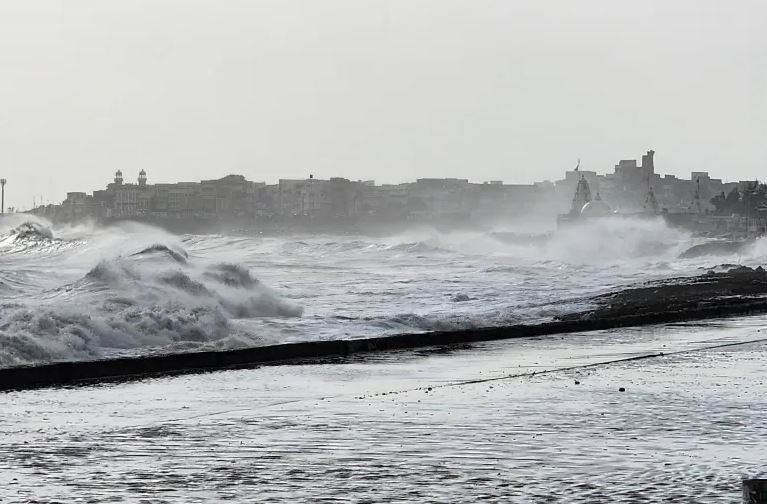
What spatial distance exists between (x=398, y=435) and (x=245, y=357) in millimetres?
5170

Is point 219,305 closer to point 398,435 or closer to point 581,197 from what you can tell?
point 398,435

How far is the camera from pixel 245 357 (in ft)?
41.6

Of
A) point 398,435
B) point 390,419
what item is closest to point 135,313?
point 390,419

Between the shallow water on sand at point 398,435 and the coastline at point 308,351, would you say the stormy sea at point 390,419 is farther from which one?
the coastline at point 308,351

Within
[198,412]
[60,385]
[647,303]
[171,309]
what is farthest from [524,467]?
[647,303]

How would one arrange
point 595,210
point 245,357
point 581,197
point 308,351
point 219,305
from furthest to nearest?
1. point 581,197
2. point 595,210
3. point 219,305
4. point 308,351
5. point 245,357

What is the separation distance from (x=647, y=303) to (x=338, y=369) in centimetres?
1645

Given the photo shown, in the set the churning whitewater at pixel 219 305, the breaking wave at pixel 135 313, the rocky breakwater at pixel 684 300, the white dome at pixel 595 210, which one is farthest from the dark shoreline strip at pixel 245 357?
the white dome at pixel 595 210

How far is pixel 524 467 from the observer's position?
6.47 metres

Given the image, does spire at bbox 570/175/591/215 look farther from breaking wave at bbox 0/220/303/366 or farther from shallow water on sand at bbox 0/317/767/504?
shallow water on sand at bbox 0/317/767/504

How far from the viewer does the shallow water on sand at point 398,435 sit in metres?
5.93

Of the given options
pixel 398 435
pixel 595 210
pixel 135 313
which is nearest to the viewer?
pixel 398 435

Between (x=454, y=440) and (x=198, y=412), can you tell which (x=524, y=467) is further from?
(x=198, y=412)

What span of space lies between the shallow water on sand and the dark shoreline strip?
0.51 m
